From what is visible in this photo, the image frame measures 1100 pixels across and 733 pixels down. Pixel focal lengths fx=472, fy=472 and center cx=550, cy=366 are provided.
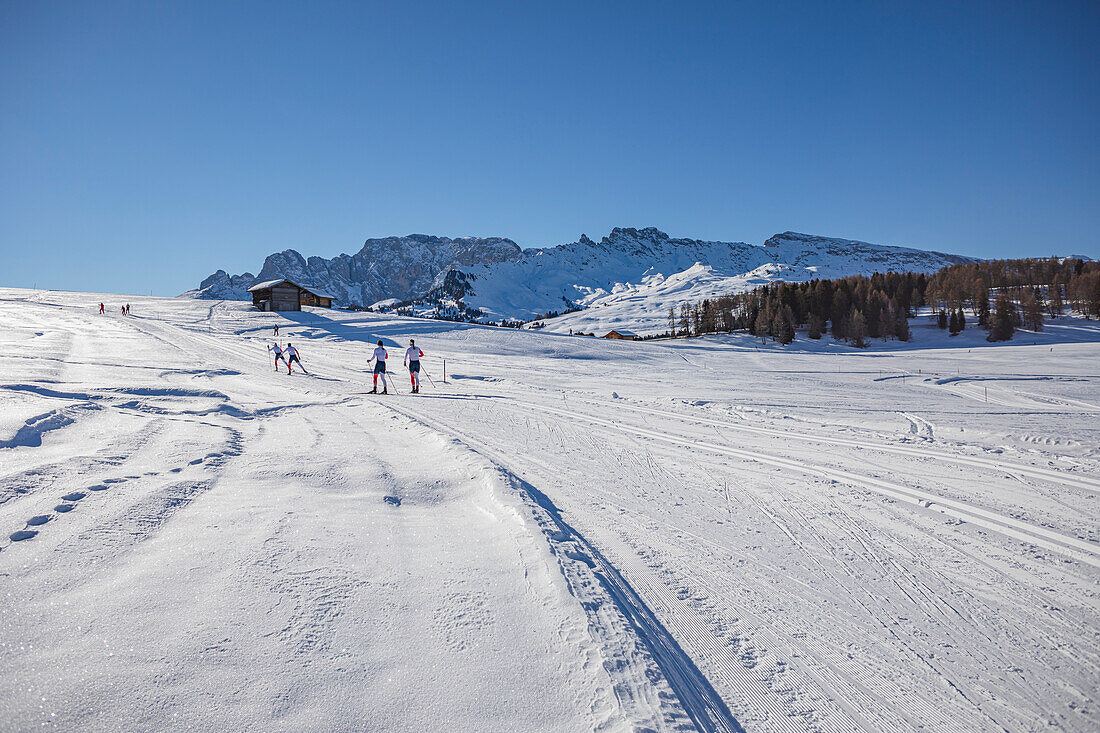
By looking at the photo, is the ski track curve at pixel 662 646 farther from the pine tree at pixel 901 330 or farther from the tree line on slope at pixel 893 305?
the pine tree at pixel 901 330

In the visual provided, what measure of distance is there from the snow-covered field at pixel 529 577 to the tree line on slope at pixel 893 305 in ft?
222

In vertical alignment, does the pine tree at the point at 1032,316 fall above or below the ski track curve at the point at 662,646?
above

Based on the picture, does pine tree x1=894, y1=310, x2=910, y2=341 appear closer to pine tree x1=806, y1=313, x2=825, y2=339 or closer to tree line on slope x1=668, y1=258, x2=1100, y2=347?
tree line on slope x1=668, y1=258, x2=1100, y2=347

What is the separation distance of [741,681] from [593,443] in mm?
6333

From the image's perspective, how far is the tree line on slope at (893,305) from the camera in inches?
2776

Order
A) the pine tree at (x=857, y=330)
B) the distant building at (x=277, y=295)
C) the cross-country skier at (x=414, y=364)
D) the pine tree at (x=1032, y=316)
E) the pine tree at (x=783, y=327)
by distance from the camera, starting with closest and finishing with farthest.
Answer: the cross-country skier at (x=414, y=364)
the distant building at (x=277, y=295)
the pine tree at (x=783, y=327)
the pine tree at (x=857, y=330)
the pine tree at (x=1032, y=316)

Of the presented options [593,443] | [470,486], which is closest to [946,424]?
[593,443]

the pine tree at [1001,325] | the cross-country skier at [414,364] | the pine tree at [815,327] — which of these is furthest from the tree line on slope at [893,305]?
the cross-country skier at [414,364]

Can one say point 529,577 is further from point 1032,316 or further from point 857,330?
point 1032,316

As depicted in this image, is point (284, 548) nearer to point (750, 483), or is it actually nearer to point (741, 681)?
point (741, 681)

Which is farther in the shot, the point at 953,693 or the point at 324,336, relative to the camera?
the point at 324,336

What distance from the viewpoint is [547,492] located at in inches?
241

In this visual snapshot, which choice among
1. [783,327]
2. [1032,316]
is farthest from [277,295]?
[1032,316]

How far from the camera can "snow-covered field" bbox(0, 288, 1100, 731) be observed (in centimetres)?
255
